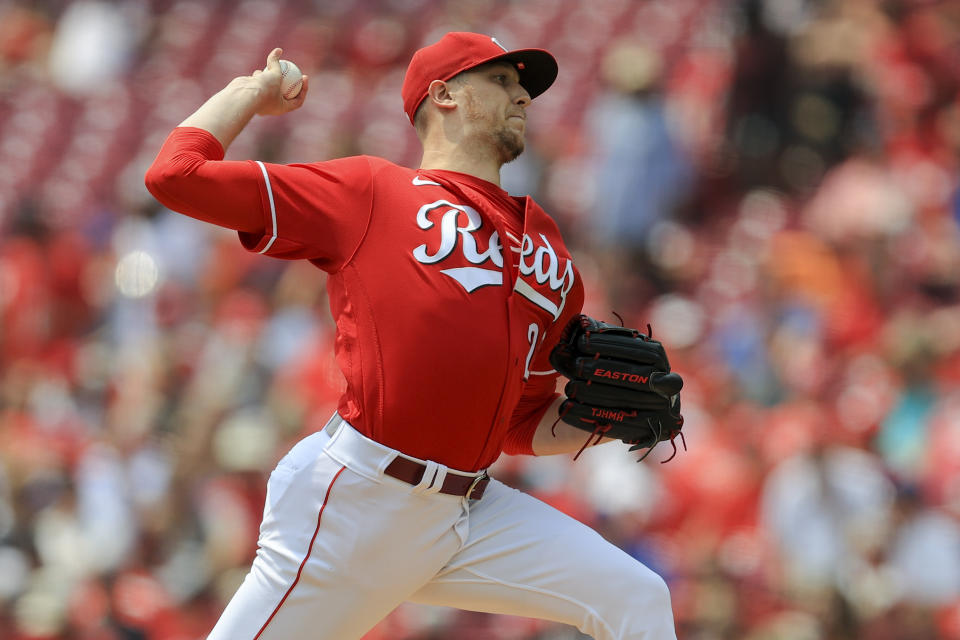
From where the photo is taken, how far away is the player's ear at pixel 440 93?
3.02 meters

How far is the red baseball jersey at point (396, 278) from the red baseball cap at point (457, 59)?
323 millimetres

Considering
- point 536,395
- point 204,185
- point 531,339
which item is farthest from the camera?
point 536,395

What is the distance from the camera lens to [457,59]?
9.87 feet

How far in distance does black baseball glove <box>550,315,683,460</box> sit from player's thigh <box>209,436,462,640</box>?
46 cm

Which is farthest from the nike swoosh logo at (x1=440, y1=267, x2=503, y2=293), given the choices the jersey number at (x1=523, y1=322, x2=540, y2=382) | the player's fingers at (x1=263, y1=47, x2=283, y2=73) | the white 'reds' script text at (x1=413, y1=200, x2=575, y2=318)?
the player's fingers at (x1=263, y1=47, x2=283, y2=73)

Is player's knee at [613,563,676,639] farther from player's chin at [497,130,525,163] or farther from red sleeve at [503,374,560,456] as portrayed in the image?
player's chin at [497,130,525,163]

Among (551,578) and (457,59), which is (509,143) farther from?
(551,578)

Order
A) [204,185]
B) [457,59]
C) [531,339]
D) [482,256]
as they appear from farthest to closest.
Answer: [457,59], [531,339], [482,256], [204,185]

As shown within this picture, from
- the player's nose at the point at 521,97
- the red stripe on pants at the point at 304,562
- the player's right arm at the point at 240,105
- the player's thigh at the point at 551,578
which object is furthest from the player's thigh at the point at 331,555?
the player's nose at the point at 521,97

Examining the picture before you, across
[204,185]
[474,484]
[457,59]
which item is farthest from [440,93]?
[474,484]

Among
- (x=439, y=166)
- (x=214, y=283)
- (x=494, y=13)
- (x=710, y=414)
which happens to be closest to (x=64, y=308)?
(x=214, y=283)

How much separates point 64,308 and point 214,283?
1264 mm

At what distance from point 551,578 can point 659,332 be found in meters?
3.81

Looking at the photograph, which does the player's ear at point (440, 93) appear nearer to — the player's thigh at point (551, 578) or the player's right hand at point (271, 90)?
the player's right hand at point (271, 90)
